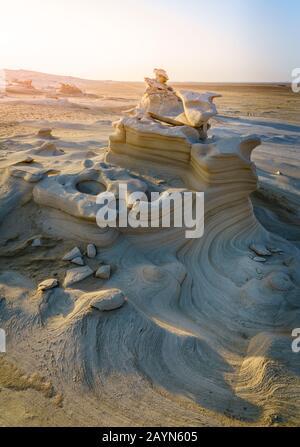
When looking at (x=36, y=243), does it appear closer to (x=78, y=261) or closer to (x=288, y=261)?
(x=78, y=261)

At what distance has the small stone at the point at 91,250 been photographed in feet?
12.1

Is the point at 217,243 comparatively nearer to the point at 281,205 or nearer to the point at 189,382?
the point at 189,382

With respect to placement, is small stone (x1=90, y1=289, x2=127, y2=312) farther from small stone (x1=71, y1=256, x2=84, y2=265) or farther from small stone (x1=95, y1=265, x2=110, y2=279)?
small stone (x1=71, y1=256, x2=84, y2=265)

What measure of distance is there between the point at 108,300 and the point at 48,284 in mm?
665

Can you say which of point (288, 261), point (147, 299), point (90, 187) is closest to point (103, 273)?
point (147, 299)

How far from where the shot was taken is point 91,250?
3.71m

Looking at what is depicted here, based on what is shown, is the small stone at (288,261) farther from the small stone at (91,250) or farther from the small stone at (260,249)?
the small stone at (91,250)

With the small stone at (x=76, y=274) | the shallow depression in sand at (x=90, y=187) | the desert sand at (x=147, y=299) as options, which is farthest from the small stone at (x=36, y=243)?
the shallow depression in sand at (x=90, y=187)

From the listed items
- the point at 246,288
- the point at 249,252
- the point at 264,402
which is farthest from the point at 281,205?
the point at 264,402

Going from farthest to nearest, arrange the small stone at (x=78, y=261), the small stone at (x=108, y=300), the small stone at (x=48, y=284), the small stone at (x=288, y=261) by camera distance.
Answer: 1. the small stone at (x=288, y=261)
2. the small stone at (x=78, y=261)
3. the small stone at (x=48, y=284)
4. the small stone at (x=108, y=300)

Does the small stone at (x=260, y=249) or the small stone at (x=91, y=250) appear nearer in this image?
the small stone at (x=91, y=250)

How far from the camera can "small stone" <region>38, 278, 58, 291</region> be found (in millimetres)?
3111

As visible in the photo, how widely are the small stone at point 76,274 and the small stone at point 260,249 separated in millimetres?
2148

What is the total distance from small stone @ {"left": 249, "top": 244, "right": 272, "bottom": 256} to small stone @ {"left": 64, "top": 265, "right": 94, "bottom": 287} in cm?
215
